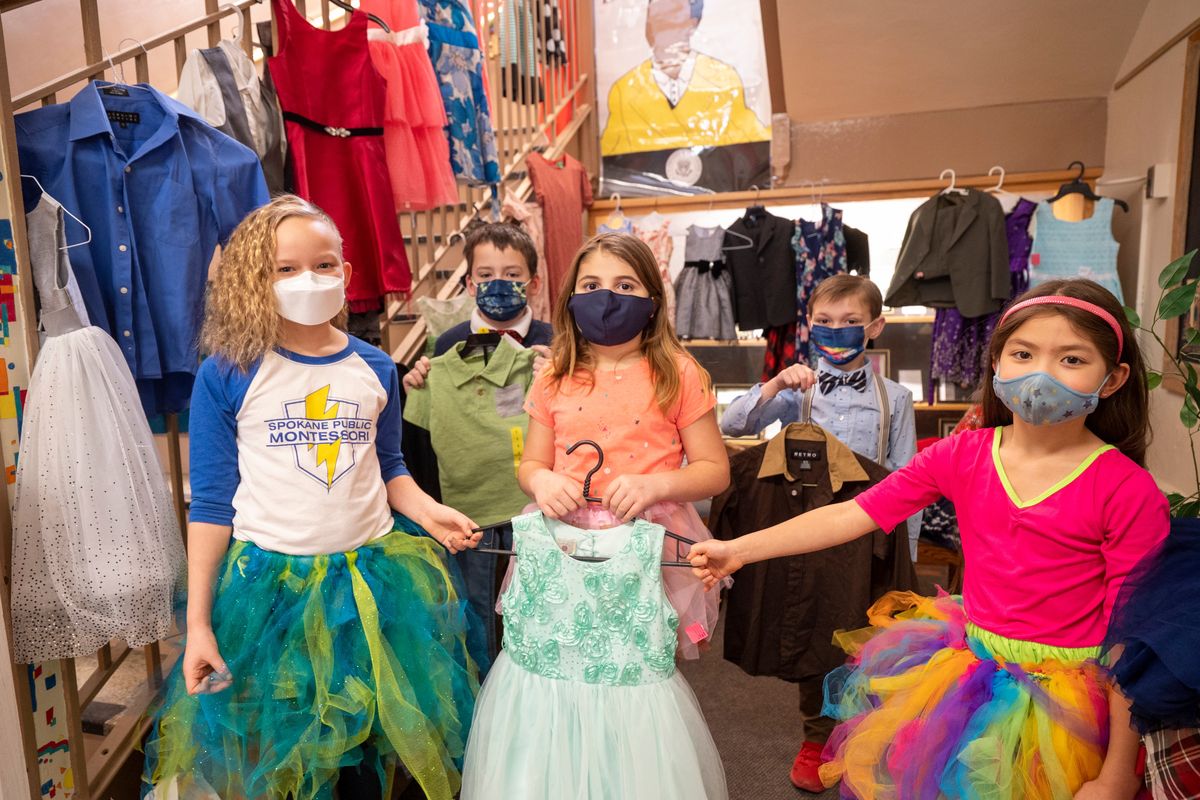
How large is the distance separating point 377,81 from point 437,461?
4.24ft

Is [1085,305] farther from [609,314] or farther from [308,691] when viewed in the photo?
[308,691]

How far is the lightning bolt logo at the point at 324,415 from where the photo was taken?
1.55m

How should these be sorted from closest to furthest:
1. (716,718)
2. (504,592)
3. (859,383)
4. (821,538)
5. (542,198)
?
(821,538) < (504,592) < (859,383) < (716,718) < (542,198)

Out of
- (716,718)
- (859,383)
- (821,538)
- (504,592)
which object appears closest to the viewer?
(821,538)

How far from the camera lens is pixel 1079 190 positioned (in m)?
3.83

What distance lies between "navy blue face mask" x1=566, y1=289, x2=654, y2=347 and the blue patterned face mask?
0.67 metres

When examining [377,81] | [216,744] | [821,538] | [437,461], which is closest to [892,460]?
[821,538]

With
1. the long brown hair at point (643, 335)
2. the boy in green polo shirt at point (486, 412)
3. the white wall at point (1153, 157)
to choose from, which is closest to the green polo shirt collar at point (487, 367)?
the boy in green polo shirt at point (486, 412)

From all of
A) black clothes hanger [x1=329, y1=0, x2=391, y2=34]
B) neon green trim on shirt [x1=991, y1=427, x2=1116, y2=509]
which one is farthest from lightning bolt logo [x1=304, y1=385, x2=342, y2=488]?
black clothes hanger [x1=329, y1=0, x2=391, y2=34]

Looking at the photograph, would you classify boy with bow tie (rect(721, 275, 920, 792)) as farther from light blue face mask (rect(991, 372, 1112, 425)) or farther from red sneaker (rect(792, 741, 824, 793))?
light blue face mask (rect(991, 372, 1112, 425))

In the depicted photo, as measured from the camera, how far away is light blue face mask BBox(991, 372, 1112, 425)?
48.6 inches

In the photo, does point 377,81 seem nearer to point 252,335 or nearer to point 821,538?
point 252,335

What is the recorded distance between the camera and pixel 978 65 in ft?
13.7

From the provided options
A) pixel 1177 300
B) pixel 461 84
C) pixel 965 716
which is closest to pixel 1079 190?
pixel 1177 300
